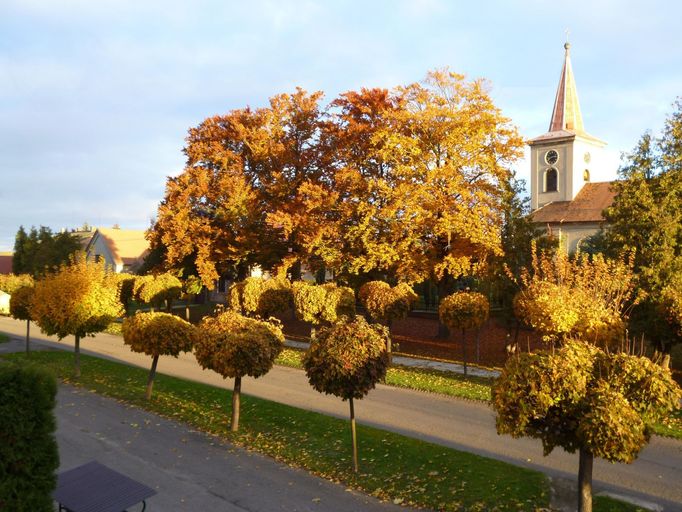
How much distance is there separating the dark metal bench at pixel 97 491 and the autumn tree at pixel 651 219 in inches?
640

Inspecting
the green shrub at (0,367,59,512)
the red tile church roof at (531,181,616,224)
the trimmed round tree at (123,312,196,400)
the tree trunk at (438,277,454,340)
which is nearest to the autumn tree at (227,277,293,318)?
the tree trunk at (438,277,454,340)

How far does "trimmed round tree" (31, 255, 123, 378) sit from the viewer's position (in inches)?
763

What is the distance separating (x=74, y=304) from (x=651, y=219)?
19.9 meters

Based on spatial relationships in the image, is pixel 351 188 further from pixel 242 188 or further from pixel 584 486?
pixel 584 486

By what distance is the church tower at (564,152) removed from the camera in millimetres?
54500

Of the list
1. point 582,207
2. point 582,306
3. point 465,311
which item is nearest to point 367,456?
point 582,306

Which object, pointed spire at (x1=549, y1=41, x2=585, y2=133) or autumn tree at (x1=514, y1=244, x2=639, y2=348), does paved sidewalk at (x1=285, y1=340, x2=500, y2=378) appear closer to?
autumn tree at (x1=514, y1=244, x2=639, y2=348)

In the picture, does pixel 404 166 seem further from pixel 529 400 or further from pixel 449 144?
pixel 529 400

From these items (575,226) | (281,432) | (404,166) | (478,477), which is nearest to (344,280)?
(404,166)

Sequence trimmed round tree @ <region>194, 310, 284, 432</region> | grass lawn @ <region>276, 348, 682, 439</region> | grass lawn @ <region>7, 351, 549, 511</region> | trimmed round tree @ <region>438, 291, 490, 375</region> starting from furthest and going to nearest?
trimmed round tree @ <region>438, 291, 490, 375</region>
grass lawn @ <region>276, 348, 682, 439</region>
trimmed round tree @ <region>194, 310, 284, 432</region>
grass lawn @ <region>7, 351, 549, 511</region>

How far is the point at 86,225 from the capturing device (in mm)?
93438

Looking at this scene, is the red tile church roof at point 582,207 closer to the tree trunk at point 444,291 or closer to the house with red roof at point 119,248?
the tree trunk at point 444,291

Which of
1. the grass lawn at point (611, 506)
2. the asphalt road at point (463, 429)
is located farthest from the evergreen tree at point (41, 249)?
the grass lawn at point (611, 506)

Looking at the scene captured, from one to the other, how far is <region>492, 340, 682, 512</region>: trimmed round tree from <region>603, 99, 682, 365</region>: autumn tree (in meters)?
12.0
